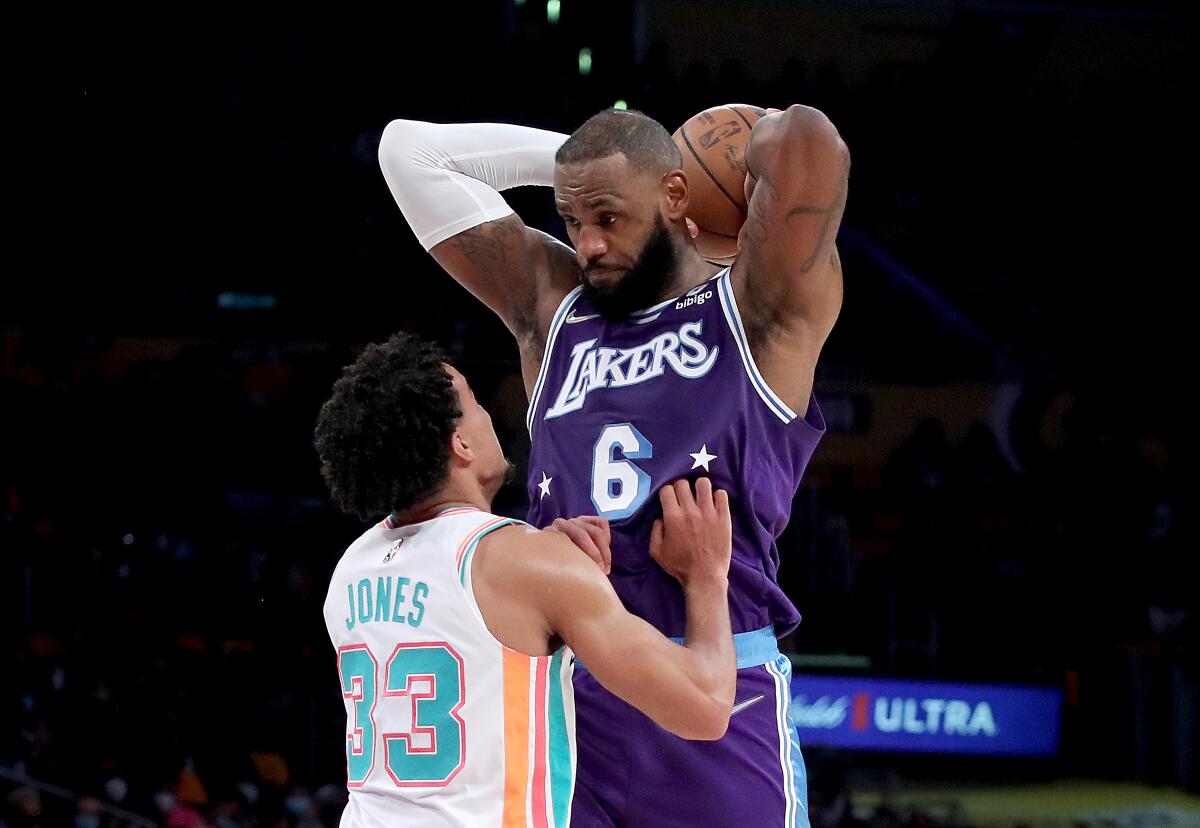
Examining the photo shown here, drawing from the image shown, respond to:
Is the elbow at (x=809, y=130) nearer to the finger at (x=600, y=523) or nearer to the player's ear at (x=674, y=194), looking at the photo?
the player's ear at (x=674, y=194)

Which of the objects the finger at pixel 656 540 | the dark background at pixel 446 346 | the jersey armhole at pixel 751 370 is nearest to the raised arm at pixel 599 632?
the finger at pixel 656 540

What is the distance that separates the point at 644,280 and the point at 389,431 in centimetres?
72

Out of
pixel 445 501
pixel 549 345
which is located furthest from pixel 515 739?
pixel 549 345

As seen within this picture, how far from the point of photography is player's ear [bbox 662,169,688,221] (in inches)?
117

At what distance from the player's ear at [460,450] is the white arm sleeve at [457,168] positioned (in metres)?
0.91

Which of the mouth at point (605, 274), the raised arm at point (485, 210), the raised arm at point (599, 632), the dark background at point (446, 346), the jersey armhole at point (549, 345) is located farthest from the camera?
the dark background at point (446, 346)

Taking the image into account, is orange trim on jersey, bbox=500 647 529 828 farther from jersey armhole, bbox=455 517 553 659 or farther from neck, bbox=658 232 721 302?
neck, bbox=658 232 721 302

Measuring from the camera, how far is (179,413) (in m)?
11.0

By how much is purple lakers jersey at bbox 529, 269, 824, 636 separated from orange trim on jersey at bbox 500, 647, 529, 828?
1.25 feet

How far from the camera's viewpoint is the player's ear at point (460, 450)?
8.48 feet

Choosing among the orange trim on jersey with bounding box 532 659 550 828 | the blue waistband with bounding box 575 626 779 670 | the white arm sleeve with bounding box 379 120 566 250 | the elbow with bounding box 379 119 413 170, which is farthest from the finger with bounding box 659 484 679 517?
the elbow with bounding box 379 119 413 170

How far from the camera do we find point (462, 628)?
2.45 metres

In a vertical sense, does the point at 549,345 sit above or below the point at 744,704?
above

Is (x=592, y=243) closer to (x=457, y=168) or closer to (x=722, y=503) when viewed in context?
(x=722, y=503)
